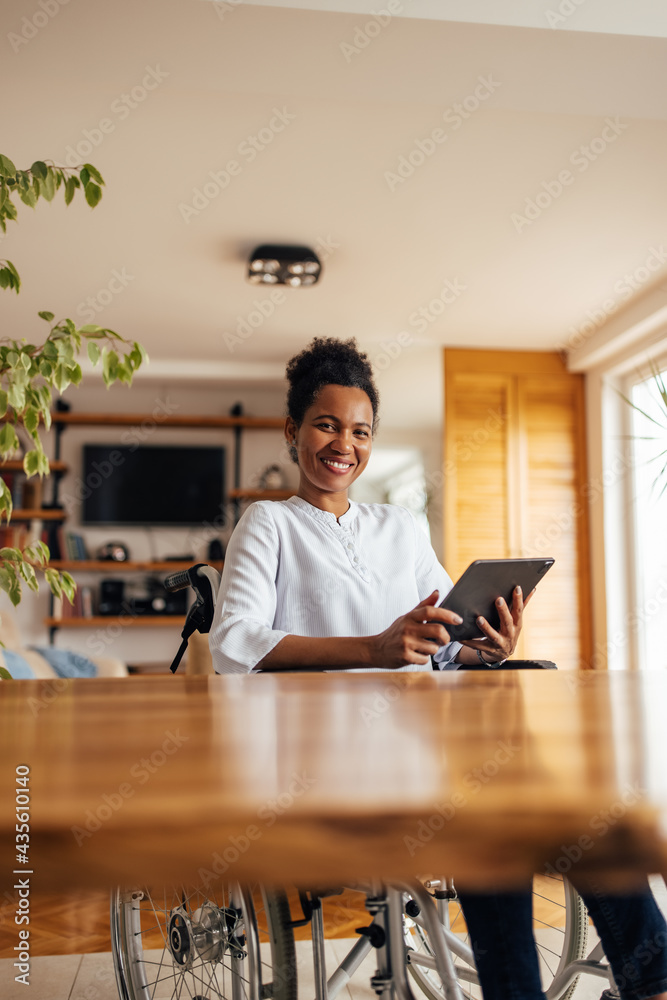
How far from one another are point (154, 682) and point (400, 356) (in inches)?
207

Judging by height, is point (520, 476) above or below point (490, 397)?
below

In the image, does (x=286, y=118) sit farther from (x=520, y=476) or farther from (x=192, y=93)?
(x=520, y=476)

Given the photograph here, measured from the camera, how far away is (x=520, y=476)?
5.58 metres

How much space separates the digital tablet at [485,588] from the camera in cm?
112

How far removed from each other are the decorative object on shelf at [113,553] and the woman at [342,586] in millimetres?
5059

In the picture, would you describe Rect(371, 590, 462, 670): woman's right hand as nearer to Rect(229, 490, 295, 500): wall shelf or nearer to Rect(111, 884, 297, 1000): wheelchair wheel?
Rect(111, 884, 297, 1000): wheelchair wheel

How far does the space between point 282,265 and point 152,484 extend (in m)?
3.13

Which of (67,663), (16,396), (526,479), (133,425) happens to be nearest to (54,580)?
(16,396)

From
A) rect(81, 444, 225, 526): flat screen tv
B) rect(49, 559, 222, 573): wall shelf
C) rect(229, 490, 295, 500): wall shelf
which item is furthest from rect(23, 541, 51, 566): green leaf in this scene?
rect(81, 444, 225, 526): flat screen tv

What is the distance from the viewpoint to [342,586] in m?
1.38

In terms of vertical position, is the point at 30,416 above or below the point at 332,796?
above

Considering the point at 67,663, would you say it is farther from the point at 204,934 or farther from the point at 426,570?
the point at 204,934

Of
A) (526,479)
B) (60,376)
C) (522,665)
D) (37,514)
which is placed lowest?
(522,665)

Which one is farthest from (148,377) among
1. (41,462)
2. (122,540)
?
(41,462)
